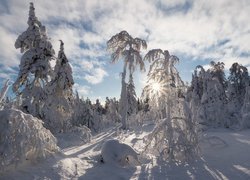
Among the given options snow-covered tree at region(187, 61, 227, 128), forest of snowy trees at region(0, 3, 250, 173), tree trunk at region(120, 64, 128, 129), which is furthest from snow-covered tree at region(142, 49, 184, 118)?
snow-covered tree at region(187, 61, 227, 128)

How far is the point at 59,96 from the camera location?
19047 mm

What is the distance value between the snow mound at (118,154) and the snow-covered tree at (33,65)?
8.63 meters

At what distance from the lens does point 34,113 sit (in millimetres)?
17797

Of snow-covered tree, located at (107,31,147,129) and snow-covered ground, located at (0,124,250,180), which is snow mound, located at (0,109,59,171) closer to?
snow-covered ground, located at (0,124,250,180)

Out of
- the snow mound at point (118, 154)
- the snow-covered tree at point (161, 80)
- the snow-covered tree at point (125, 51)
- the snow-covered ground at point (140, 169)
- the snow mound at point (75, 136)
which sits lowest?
the snow-covered ground at point (140, 169)

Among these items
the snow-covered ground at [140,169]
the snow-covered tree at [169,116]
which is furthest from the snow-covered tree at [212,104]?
the snow-covered ground at [140,169]

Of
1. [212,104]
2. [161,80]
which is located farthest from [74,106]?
[212,104]

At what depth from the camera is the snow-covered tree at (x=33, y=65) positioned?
57.8ft

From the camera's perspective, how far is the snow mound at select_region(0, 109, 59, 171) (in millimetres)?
8242

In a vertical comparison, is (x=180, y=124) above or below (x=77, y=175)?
above

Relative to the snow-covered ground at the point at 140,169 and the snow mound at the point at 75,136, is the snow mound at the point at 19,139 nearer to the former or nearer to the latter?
the snow-covered ground at the point at 140,169

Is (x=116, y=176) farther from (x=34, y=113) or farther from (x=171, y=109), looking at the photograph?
(x=34, y=113)

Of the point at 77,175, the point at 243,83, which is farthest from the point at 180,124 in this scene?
the point at 243,83

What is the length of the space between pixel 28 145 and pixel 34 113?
934cm
